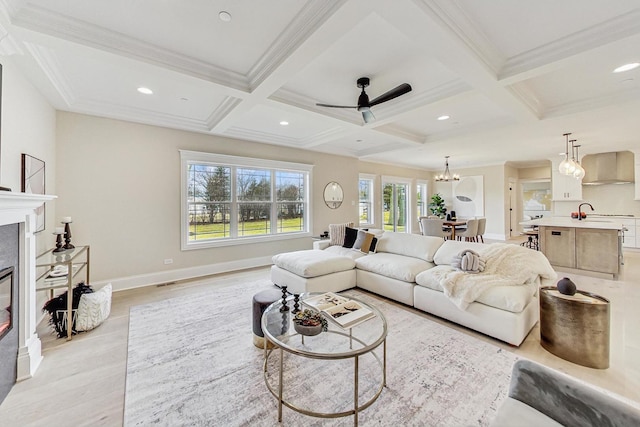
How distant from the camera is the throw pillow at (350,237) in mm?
4391

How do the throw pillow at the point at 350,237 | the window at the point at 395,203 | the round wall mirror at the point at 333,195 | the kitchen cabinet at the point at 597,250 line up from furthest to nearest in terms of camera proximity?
the window at the point at 395,203 → the round wall mirror at the point at 333,195 → the throw pillow at the point at 350,237 → the kitchen cabinet at the point at 597,250

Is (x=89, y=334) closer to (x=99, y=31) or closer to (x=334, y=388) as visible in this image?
(x=334, y=388)

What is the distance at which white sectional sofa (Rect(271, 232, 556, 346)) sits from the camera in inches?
93.7

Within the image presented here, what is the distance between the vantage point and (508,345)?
2307 millimetres

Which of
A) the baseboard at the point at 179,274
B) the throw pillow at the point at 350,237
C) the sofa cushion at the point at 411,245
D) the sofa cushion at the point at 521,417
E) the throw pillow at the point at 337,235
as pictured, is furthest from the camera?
the throw pillow at the point at 337,235

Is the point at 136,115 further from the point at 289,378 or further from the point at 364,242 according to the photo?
the point at 289,378

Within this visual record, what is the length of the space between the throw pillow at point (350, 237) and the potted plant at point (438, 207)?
19.5 feet

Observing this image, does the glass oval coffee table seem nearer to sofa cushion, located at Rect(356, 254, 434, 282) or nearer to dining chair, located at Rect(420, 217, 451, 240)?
sofa cushion, located at Rect(356, 254, 434, 282)

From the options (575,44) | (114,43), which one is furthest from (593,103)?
(114,43)

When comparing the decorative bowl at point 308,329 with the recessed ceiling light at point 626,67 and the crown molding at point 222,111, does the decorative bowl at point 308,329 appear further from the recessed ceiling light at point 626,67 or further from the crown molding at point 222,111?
the recessed ceiling light at point 626,67

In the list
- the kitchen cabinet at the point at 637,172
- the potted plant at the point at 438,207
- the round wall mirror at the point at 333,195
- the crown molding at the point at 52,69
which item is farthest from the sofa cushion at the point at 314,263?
the kitchen cabinet at the point at 637,172

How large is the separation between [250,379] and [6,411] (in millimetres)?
1506

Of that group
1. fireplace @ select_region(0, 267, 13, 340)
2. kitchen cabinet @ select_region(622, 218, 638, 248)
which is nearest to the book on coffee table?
fireplace @ select_region(0, 267, 13, 340)

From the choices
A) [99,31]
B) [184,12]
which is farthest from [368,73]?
[99,31]
